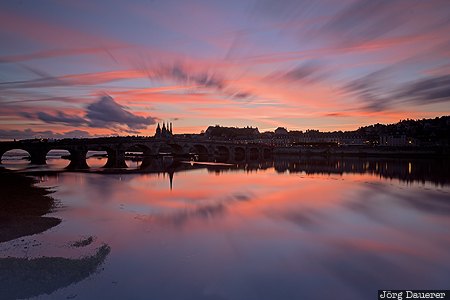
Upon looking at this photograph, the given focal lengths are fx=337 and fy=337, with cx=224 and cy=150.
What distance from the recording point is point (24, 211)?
763 inches

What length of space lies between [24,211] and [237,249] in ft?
43.3

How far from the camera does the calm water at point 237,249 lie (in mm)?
10117

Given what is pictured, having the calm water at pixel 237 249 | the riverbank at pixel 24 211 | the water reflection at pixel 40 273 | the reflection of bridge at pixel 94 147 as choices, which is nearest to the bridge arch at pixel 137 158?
the reflection of bridge at pixel 94 147

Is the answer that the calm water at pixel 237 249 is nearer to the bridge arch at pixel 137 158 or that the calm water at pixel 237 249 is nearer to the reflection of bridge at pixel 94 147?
the bridge arch at pixel 137 158

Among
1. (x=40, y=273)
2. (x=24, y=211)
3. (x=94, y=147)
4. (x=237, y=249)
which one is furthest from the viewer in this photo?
(x=94, y=147)

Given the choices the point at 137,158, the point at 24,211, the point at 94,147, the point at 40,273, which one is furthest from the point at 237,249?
the point at 137,158

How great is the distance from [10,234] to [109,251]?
4.81 m

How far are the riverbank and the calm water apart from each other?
2.70 ft

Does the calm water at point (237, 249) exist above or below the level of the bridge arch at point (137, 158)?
below

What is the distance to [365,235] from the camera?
54.9ft

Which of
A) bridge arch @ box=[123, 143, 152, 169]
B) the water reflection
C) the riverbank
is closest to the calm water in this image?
the water reflection

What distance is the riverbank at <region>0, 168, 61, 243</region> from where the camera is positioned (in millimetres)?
15091

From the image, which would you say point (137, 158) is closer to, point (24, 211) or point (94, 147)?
point (94, 147)

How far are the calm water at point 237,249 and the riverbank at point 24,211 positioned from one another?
32.4 inches
